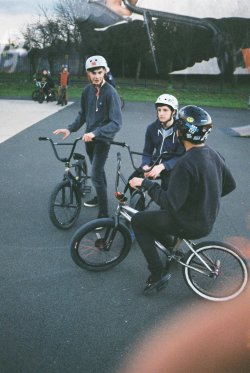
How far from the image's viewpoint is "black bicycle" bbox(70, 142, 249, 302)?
11.1 ft

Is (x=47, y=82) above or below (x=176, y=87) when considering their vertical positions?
above

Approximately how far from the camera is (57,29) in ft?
134

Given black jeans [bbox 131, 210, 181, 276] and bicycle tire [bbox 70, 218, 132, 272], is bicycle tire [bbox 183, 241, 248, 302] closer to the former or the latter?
black jeans [bbox 131, 210, 181, 276]

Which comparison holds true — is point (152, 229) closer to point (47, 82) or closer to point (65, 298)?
point (65, 298)

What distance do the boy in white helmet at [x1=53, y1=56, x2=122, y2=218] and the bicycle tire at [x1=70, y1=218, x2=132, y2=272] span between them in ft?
3.31

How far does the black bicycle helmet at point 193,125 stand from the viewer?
9.12 feet

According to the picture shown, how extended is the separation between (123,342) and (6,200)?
3.64m

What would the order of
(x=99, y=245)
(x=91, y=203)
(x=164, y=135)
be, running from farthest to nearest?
(x=91, y=203) → (x=164, y=135) → (x=99, y=245)

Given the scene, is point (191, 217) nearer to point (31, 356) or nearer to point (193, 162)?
point (193, 162)

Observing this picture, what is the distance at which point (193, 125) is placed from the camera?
278 cm

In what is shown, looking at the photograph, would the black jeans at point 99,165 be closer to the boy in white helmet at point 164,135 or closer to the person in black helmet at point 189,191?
the boy in white helmet at point 164,135

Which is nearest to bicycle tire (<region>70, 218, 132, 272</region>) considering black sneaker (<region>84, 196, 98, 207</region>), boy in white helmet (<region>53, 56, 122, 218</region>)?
boy in white helmet (<region>53, 56, 122, 218</region>)

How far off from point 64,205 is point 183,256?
1.92 metres

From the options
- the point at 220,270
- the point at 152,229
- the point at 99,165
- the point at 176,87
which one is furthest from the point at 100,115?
the point at 176,87
